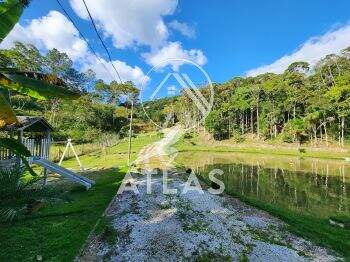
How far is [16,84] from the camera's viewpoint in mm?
7719

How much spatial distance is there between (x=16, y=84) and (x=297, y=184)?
2565 centimetres

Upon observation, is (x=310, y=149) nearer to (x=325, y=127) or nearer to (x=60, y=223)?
(x=325, y=127)

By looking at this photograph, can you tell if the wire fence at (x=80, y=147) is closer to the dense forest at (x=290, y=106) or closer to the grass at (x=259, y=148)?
the grass at (x=259, y=148)

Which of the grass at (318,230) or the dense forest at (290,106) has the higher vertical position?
the dense forest at (290,106)

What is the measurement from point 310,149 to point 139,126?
48.2 meters

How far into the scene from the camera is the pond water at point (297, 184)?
68.6 ft

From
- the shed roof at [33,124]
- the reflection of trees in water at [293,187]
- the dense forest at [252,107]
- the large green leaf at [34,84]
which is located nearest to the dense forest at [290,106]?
the dense forest at [252,107]

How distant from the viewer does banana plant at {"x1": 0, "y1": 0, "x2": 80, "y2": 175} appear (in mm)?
6922

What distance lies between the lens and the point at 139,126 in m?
90.7

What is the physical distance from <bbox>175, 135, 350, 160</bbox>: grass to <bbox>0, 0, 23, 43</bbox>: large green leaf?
161ft

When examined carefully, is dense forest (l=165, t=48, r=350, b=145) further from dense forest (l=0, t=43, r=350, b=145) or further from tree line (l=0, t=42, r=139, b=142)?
tree line (l=0, t=42, r=139, b=142)

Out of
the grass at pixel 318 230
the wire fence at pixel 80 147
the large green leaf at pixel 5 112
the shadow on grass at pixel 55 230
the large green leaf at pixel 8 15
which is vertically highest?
the large green leaf at pixel 8 15

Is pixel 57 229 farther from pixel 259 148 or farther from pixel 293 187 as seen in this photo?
pixel 259 148

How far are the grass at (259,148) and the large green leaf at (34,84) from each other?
157 feet
